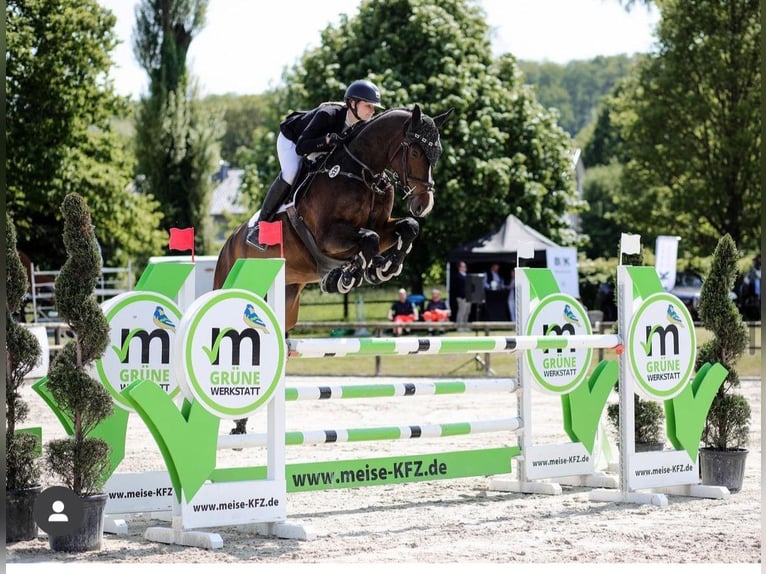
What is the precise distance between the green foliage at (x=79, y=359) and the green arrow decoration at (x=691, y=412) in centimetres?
300

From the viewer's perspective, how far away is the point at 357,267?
224 inches

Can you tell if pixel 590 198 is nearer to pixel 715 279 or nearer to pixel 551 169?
pixel 551 169

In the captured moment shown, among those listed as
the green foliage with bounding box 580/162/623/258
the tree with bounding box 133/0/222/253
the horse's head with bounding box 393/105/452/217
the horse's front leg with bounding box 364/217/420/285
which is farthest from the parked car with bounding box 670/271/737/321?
the horse's head with bounding box 393/105/452/217

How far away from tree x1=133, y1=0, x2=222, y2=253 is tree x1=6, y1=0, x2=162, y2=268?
12.6ft

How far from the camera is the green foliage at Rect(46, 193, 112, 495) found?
159 inches

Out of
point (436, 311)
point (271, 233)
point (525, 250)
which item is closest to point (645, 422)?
point (525, 250)

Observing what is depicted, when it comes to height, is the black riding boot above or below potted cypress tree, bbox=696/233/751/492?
above

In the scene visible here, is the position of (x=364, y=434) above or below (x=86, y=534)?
above

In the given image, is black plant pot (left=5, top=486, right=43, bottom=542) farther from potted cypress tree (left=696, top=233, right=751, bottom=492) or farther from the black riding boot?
potted cypress tree (left=696, top=233, right=751, bottom=492)

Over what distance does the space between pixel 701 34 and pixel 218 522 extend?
24.3m

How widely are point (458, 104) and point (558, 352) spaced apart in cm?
1688

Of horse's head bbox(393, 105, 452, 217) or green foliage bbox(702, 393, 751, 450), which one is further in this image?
green foliage bbox(702, 393, 751, 450)

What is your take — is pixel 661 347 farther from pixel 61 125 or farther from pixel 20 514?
pixel 61 125
